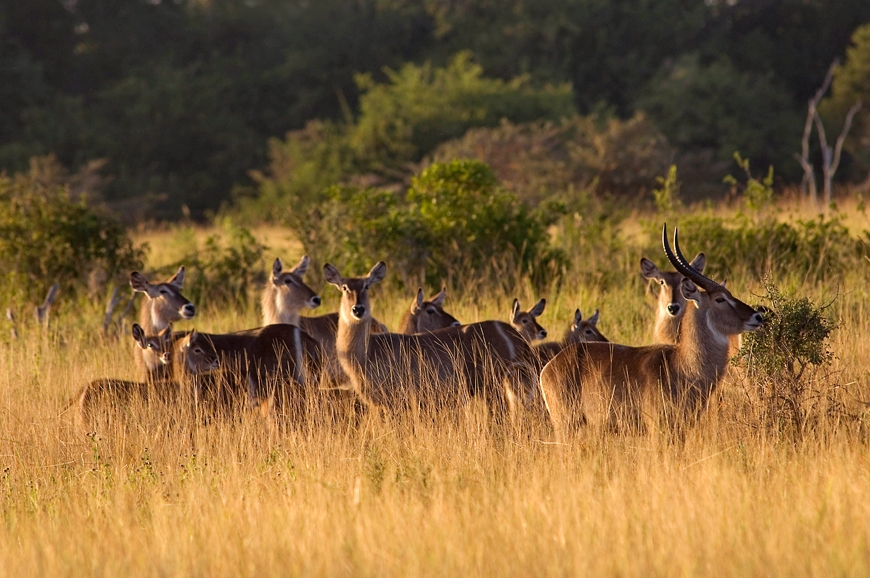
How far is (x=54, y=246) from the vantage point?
34.6 ft

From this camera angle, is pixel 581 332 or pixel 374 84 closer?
pixel 581 332

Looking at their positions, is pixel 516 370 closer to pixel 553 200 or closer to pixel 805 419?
pixel 805 419

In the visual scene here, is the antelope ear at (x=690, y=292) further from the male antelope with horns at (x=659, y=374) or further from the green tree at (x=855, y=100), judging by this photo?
the green tree at (x=855, y=100)

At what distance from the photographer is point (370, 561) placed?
370cm

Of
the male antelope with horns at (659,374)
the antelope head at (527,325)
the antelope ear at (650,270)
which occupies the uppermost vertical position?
the antelope ear at (650,270)

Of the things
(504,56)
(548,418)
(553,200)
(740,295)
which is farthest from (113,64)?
(548,418)

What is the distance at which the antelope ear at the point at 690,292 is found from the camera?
5.44 metres

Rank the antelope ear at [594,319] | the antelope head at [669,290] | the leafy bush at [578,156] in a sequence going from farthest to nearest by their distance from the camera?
the leafy bush at [578,156] < the antelope ear at [594,319] < the antelope head at [669,290]

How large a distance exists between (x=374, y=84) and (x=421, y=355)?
2149 centimetres

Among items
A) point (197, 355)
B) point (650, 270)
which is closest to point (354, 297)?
point (197, 355)

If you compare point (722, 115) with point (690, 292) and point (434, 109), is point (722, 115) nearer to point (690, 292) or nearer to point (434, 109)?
point (434, 109)

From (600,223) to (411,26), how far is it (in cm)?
2119

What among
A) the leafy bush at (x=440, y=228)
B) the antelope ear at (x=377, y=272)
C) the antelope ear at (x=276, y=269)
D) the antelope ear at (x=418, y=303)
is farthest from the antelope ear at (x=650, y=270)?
the leafy bush at (x=440, y=228)

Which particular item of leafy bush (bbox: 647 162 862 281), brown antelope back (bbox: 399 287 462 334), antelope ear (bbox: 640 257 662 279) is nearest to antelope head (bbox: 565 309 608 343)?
antelope ear (bbox: 640 257 662 279)
